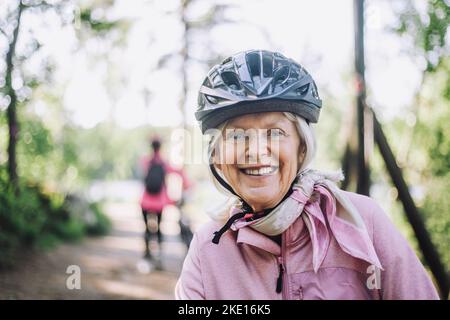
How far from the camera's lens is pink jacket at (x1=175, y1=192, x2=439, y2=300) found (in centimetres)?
150

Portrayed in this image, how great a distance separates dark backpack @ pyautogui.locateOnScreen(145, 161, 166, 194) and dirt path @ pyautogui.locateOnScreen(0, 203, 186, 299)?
1.28 meters

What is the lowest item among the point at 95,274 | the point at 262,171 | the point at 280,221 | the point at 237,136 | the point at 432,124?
the point at 95,274

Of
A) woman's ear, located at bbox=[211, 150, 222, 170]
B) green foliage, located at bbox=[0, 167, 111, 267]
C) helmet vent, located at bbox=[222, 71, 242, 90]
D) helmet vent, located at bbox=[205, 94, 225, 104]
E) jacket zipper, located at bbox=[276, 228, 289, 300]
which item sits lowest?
green foliage, located at bbox=[0, 167, 111, 267]

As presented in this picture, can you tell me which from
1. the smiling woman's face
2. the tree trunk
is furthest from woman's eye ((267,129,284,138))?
the tree trunk

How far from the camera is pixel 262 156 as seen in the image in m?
1.62

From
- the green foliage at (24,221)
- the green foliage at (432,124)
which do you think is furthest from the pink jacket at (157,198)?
the green foliage at (432,124)

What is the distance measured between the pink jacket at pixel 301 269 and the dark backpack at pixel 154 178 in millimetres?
5436

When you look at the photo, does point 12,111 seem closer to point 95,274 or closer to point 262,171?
point 95,274

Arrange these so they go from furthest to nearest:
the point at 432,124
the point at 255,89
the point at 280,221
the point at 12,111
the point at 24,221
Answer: the point at 432,124
the point at 24,221
the point at 12,111
the point at 255,89
the point at 280,221

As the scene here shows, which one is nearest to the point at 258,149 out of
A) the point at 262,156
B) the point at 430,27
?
the point at 262,156

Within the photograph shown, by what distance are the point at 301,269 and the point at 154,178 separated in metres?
5.64

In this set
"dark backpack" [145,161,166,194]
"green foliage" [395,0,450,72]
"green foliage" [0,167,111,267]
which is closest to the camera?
"green foliage" [395,0,450,72]

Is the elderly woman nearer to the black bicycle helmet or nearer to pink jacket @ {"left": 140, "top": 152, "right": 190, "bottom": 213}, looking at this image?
the black bicycle helmet
